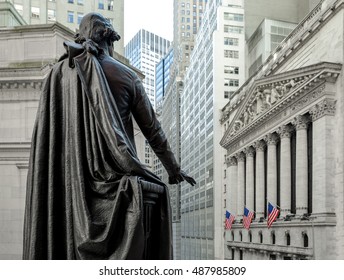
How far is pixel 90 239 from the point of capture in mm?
4121

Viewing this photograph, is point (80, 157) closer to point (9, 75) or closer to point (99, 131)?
point (99, 131)

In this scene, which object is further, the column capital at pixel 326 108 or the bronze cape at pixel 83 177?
the column capital at pixel 326 108

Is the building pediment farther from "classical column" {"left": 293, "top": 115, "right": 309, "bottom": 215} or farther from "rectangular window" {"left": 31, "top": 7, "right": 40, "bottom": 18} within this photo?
"rectangular window" {"left": 31, "top": 7, "right": 40, "bottom": 18}

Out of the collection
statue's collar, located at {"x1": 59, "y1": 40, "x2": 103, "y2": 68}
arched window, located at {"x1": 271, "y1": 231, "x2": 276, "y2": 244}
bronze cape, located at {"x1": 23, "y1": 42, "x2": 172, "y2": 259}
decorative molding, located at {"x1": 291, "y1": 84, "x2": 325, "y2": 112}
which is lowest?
arched window, located at {"x1": 271, "y1": 231, "x2": 276, "y2": 244}

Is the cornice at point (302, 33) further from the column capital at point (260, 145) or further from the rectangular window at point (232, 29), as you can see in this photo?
the rectangular window at point (232, 29)

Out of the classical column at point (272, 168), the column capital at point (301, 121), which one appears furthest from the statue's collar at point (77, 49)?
the classical column at point (272, 168)

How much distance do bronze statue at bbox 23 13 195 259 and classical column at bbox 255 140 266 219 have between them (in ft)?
195

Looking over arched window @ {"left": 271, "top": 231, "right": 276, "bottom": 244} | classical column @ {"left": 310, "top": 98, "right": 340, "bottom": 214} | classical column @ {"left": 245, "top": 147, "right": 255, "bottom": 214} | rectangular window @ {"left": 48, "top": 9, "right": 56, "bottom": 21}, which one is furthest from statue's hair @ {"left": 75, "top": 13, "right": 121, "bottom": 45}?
classical column @ {"left": 245, "top": 147, "right": 255, "bottom": 214}

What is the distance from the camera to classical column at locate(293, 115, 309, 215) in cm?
4884

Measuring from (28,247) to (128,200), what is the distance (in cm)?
98

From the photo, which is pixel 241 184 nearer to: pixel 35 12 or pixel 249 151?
pixel 249 151

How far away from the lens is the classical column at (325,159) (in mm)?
43625

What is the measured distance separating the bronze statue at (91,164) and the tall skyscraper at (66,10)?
46442 mm

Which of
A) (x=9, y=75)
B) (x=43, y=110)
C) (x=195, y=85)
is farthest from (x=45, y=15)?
(x=195, y=85)
